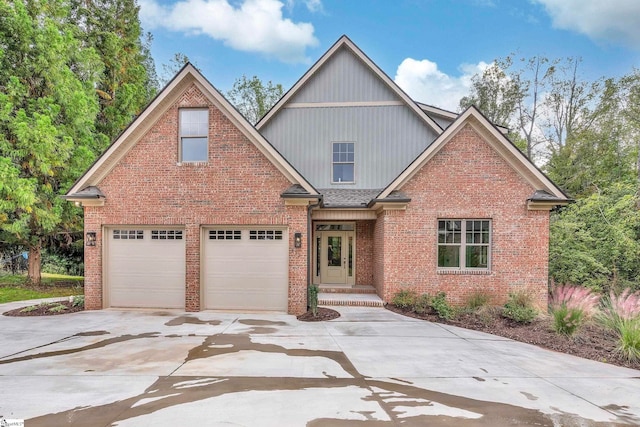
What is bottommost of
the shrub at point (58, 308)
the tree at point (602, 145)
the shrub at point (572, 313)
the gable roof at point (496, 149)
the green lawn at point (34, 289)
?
the green lawn at point (34, 289)

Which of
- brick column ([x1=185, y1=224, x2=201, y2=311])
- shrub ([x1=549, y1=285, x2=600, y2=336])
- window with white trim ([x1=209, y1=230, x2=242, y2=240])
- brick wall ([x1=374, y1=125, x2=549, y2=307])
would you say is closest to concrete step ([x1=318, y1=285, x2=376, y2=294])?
brick wall ([x1=374, y1=125, x2=549, y2=307])

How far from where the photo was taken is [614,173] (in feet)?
60.7

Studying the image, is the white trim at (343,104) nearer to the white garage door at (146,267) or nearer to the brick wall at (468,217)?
the brick wall at (468,217)

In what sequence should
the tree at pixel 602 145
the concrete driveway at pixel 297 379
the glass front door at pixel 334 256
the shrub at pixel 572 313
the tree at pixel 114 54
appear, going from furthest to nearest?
1. the tree at pixel 602 145
2. the tree at pixel 114 54
3. the glass front door at pixel 334 256
4. the shrub at pixel 572 313
5. the concrete driveway at pixel 297 379

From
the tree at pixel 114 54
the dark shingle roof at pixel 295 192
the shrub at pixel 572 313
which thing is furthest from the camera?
the tree at pixel 114 54

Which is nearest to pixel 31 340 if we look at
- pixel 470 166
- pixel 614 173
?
pixel 470 166

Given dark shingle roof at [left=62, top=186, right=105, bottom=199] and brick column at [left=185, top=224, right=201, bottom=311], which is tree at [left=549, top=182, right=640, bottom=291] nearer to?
brick column at [left=185, top=224, right=201, bottom=311]

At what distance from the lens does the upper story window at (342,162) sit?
42.5 ft

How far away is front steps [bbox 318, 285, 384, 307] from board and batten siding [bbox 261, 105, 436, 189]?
162 inches

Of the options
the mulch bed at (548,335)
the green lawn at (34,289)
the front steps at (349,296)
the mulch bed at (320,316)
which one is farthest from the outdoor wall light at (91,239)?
the mulch bed at (548,335)

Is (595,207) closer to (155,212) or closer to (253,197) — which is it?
(253,197)

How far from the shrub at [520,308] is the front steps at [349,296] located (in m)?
3.57

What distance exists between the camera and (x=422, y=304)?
31.5 ft

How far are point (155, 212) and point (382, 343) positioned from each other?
25.1 feet
